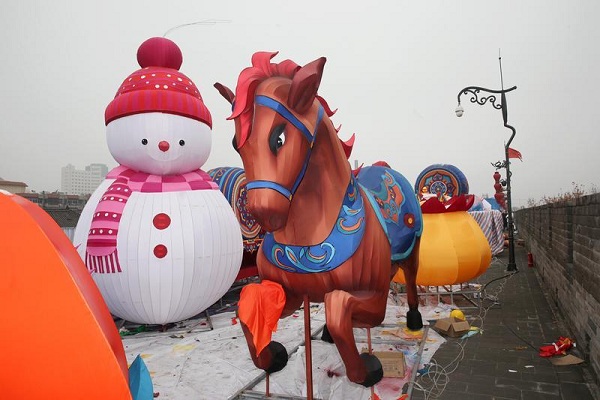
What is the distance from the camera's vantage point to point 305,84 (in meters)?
1.94

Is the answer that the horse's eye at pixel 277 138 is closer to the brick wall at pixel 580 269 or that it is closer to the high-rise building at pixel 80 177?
the brick wall at pixel 580 269

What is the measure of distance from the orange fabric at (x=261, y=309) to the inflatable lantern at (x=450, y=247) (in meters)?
3.70

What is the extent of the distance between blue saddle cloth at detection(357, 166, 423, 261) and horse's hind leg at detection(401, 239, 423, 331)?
0.27 metres

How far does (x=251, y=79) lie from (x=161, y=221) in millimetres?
3740

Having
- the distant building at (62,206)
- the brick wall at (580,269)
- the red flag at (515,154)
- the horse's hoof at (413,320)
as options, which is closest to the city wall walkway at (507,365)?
the brick wall at (580,269)

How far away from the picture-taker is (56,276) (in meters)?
1.41

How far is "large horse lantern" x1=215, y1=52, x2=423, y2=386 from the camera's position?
1917 mm

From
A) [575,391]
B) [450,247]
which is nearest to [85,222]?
[450,247]

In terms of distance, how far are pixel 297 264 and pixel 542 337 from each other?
4.45m

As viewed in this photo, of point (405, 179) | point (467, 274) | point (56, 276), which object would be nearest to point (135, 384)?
point (56, 276)

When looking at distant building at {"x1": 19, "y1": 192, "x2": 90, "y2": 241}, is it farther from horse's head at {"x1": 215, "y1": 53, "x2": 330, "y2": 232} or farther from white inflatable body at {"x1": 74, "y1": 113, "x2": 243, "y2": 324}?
horse's head at {"x1": 215, "y1": 53, "x2": 330, "y2": 232}

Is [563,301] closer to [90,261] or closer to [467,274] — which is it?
[467,274]

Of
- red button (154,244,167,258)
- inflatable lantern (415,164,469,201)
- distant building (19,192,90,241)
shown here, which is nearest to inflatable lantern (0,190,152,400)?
red button (154,244,167,258)

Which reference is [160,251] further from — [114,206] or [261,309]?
[261,309]
